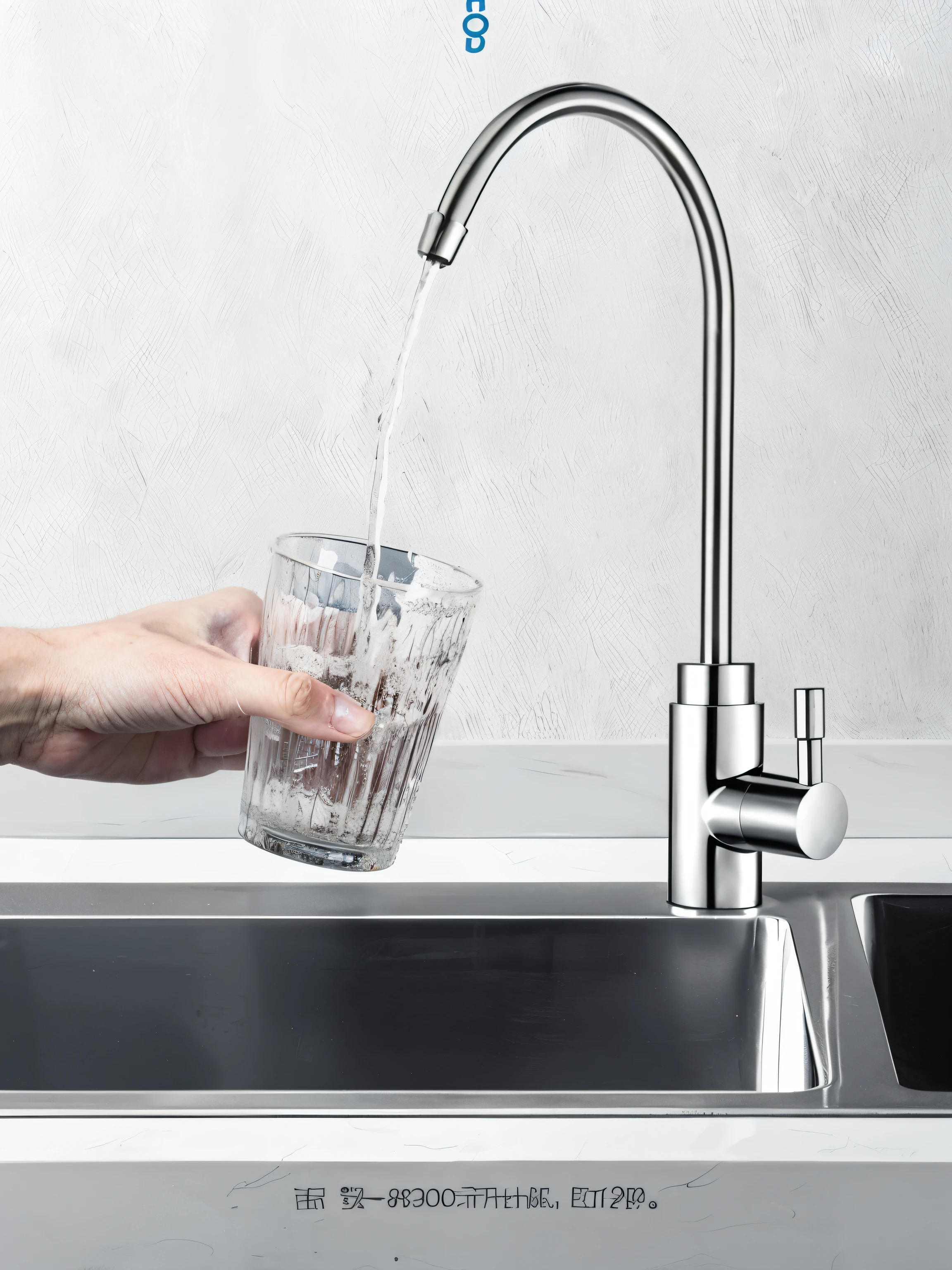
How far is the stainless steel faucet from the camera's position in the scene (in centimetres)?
63

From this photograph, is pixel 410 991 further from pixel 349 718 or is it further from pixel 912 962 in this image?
pixel 912 962

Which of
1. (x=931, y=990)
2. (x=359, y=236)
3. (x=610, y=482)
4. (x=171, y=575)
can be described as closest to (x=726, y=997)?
(x=931, y=990)

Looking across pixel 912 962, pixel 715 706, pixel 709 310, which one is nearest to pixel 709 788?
pixel 715 706

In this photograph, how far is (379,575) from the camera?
1.96 feet

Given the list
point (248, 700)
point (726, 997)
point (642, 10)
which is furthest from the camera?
point (642, 10)

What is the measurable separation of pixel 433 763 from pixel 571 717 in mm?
127

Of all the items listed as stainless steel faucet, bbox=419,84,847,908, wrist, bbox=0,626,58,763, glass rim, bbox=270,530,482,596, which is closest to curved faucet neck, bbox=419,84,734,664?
stainless steel faucet, bbox=419,84,847,908

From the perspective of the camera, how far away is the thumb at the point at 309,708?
52cm

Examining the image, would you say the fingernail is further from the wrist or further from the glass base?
the wrist

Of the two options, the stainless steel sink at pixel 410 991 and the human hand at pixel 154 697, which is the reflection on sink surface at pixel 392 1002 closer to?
the stainless steel sink at pixel 410 991

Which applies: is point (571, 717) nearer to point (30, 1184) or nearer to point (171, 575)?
point (171, 575)

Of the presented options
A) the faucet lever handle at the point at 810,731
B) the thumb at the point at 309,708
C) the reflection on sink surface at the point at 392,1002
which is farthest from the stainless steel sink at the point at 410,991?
the thumb at the point at 309,708

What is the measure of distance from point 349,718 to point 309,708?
0.8 inches

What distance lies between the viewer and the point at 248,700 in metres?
0.55
